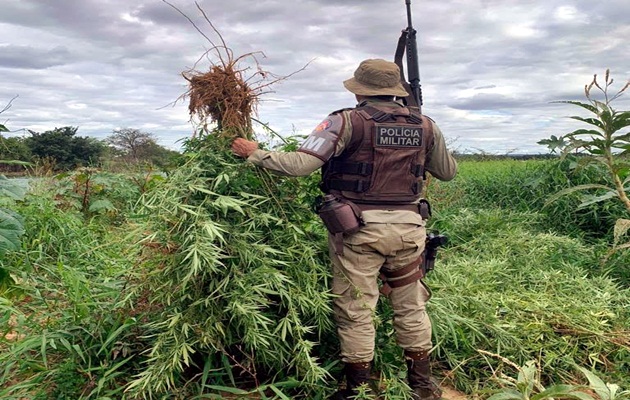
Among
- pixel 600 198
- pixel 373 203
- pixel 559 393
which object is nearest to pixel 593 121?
pixel 600 198

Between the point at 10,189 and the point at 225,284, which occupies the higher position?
the point at 10,189

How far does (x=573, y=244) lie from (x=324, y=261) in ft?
12.9

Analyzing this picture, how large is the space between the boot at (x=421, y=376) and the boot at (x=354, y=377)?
297 mm

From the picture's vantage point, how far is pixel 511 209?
27.3 ft

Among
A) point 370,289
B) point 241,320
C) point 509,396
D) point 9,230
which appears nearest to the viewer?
point 509,396

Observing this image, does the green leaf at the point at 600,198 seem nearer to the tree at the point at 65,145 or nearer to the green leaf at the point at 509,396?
the green leaf at the point at 509,396

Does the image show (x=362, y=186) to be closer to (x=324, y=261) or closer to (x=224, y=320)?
(x=324, y=261)

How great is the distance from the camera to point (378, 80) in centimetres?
332

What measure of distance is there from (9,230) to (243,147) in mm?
1236

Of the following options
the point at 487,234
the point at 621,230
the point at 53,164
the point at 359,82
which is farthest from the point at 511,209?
the point at 53,164

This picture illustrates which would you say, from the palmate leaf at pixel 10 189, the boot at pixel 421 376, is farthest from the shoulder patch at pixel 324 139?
the palmate leaf at pixel 10 189

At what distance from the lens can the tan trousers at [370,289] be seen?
3117mm

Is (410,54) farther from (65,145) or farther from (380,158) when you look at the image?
(65,145)

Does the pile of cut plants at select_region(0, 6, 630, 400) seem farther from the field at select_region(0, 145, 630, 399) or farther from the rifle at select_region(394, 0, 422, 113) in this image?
the rifle at select_region(394, 0, 422, 113)
